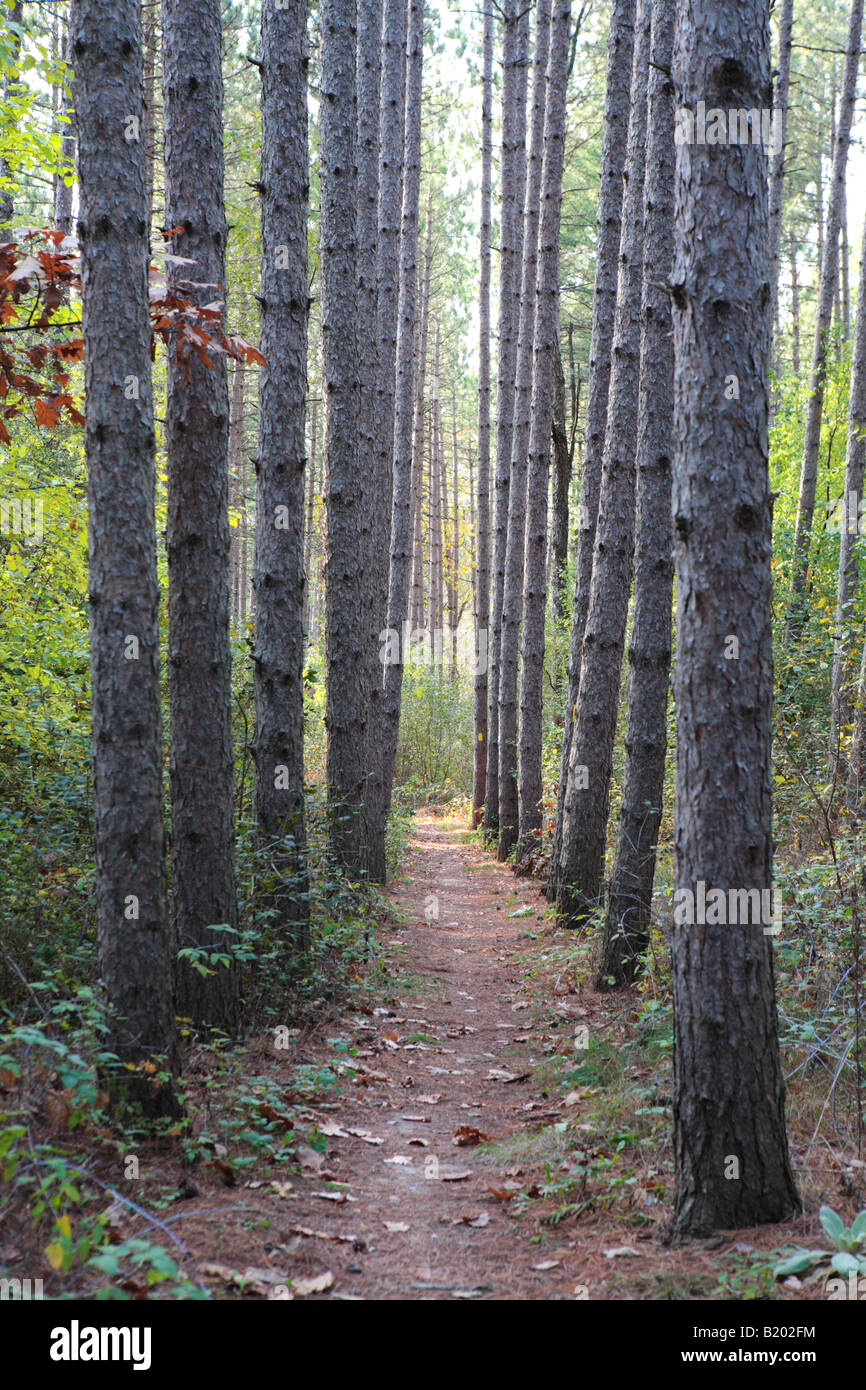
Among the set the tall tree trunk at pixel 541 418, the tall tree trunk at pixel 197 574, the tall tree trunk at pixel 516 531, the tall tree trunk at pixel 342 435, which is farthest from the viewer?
the tall tree trunk at pixel 516 531

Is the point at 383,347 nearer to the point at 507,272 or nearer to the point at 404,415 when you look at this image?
the point at 404,415

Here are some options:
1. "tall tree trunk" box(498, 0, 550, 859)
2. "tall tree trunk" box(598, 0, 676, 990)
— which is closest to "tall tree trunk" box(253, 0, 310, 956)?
"tall tree trunk" box(598, 0, 676, 990)

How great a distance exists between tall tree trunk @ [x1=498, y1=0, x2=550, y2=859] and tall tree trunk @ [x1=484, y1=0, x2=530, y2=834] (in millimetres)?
206

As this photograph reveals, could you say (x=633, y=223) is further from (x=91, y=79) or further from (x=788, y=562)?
(x=788, y=562)

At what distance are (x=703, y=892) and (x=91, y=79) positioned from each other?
157 inches

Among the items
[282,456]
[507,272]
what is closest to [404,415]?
[507,272]

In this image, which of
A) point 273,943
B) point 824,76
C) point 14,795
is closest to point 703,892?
point 273,943

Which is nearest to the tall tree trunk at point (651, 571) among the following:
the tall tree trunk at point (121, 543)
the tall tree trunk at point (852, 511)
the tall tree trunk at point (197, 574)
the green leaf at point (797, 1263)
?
the tall tree trunk at point (197, 574)

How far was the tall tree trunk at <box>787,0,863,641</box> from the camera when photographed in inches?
583

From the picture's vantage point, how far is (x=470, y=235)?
31000mm

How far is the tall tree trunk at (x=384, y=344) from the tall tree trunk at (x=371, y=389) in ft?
0.06

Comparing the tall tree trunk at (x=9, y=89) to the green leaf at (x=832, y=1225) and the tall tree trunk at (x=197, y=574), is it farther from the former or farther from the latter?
the green leaf at (x=832, y=1225)

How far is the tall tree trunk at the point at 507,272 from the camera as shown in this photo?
13.9 metres

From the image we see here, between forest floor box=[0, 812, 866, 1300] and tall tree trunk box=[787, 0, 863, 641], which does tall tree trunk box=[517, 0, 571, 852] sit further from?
forest floor box=[0, 812, 866, 1300]
